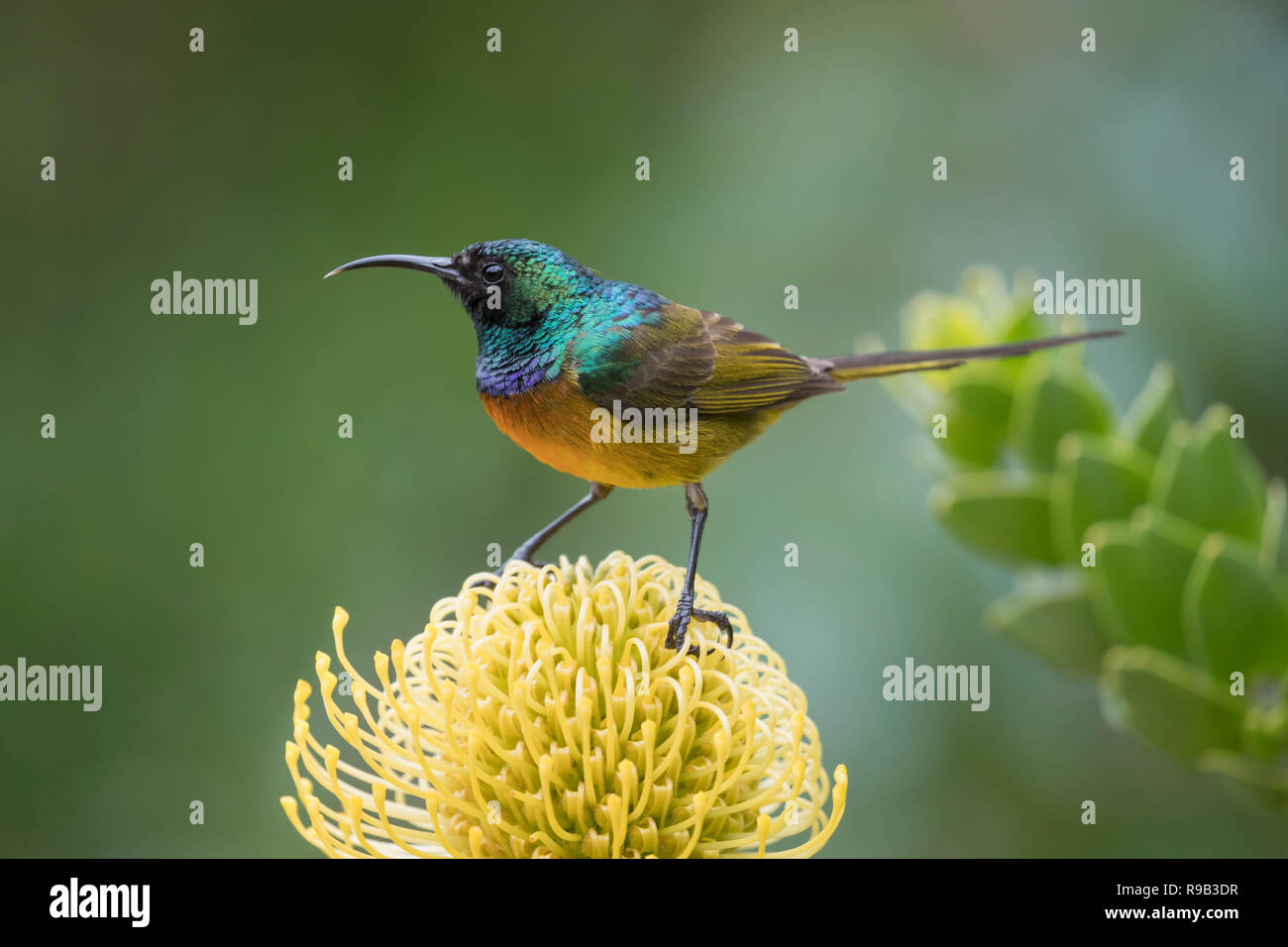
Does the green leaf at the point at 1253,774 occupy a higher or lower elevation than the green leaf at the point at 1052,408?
lower

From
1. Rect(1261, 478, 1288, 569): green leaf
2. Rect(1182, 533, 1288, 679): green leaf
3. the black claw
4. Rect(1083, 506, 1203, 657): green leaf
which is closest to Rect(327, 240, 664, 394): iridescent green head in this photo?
the black claw

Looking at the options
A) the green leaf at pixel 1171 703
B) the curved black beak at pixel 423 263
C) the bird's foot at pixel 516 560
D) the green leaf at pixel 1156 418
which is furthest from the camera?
the green leaf at pixel 1156 418

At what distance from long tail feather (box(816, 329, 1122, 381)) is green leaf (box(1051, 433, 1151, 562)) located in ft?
0.60

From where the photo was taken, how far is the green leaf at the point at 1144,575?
1.53 m

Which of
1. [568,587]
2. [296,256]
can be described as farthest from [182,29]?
[568,587]

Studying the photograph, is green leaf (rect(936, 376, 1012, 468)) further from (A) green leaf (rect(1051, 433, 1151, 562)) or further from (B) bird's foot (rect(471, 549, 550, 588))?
(B) bird's foot (rect(471, 549, 550, 588))

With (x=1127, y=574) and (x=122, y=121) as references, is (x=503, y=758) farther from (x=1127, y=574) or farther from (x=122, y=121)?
(x=122, y=121)

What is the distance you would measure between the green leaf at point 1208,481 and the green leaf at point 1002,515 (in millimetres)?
194

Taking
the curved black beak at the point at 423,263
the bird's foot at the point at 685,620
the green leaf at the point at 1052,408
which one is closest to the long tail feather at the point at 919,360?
the green leaf at the point at 1052,408

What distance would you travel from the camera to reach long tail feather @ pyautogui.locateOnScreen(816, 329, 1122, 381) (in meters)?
1.47

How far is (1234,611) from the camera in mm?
1493

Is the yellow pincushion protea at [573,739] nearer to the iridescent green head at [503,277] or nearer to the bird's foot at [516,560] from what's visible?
the bird's foot at [516,560]

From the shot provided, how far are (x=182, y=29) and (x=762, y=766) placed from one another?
322 cm

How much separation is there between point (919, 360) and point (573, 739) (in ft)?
2.41
